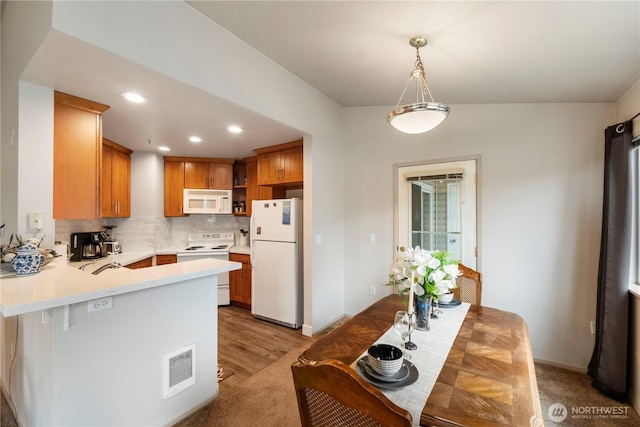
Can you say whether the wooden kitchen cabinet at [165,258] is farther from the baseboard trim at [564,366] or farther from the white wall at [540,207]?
the baseboard trim at [564,366]

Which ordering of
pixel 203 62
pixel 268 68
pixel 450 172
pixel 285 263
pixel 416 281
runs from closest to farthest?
pixel 416 281, pixel 203 62, pixel 268 68, pixel 450 172, pixel 285 263

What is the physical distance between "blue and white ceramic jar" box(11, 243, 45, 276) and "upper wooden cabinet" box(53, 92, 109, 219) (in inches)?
20.5

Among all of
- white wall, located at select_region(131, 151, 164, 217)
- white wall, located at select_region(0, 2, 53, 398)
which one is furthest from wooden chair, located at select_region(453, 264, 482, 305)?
white wall, located at select_region(131, 151, 164, 217)

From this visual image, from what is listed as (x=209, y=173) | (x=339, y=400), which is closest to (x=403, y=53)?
(x=339, y=400)

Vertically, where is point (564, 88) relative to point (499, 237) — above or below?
above

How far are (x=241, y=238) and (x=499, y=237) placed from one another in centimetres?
369

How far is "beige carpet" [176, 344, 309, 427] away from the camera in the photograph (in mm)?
1917

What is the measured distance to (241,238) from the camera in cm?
473

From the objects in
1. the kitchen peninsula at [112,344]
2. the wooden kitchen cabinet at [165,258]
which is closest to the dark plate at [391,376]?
the kitchen peninsula at [112,344]

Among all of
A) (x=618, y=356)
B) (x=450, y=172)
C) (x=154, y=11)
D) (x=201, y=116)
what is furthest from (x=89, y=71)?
(x=618, y=356)

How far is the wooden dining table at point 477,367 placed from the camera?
38.4 inches

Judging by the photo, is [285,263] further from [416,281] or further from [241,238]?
[416,281]

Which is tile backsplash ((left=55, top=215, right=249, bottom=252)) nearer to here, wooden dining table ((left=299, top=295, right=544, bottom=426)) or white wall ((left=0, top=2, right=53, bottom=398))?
white wall ((left=0, top=2, right=53, bottom=398))
